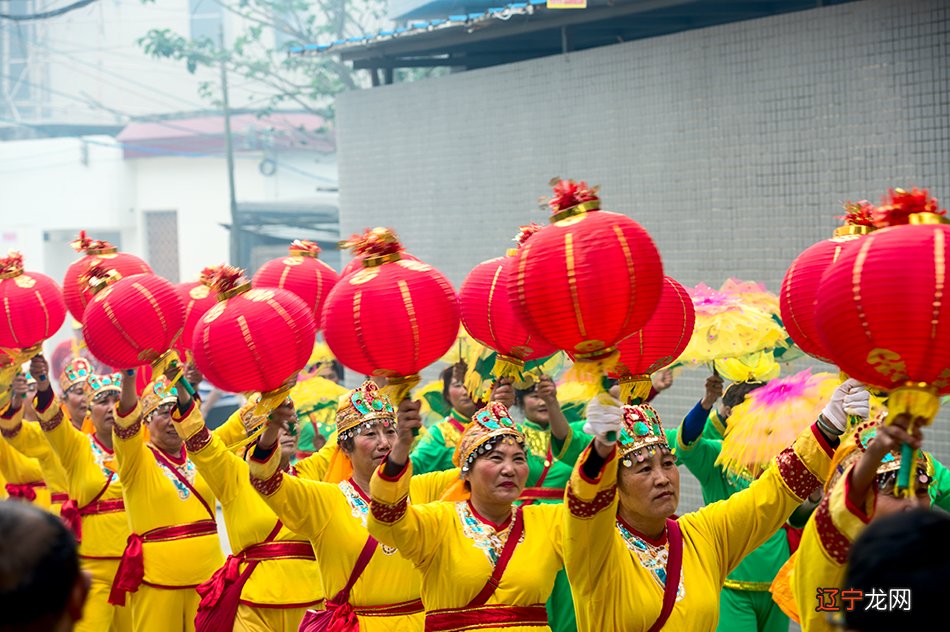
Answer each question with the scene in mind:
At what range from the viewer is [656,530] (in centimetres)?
391

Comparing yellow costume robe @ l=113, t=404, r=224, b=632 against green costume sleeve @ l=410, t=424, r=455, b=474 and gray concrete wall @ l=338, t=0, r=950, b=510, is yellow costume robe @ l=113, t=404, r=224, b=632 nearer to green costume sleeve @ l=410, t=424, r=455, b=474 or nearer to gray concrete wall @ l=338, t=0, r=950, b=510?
green costume sleeve @ l=410, t=424, r=455, b=474

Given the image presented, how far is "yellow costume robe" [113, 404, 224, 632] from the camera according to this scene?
6254 millimetres

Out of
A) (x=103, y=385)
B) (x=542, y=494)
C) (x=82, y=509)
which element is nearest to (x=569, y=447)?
(x=542, y=494)

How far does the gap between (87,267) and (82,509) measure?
6.00ft

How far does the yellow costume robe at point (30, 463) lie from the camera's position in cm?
686

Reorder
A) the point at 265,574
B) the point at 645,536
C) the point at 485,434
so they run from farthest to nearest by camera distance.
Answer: the point at 265,574, the point at 485,434, the point at 645,536

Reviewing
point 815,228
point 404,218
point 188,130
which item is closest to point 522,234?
point 815,228

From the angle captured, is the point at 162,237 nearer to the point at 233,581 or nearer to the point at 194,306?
the point at 194,306

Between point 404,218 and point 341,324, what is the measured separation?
6733mm

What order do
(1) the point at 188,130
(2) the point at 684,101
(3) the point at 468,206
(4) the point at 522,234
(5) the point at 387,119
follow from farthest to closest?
(1) the point at 188,130 < (5) the point at 387,119 < (3) the point at 468,206 < (2) the point at 684,101 < (4) the point at 522,234

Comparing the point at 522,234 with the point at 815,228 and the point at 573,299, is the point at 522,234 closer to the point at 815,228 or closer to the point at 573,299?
the point at 573,299

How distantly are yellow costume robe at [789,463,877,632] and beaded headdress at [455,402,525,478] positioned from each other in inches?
55.7

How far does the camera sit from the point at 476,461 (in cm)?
440

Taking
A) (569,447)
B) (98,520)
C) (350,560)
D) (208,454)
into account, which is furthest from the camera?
(98,520)
